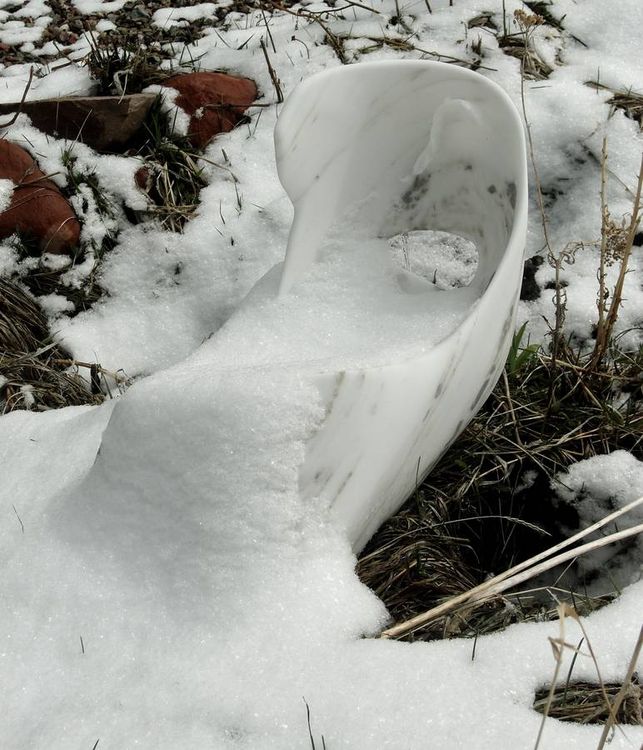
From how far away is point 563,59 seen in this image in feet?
8.10

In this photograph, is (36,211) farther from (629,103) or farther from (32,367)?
(629,103)

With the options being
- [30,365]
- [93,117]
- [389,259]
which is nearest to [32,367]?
[30,365]

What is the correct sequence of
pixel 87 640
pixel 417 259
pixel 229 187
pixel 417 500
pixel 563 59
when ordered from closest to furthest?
1. pixel 87 640
2. pixel 417 500
3. pixel 417 259
4. pixel 229 187
5. pixel 563 59

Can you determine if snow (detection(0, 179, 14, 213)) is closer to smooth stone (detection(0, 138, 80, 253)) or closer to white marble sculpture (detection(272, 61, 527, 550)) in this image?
smooth stone (detection(0, 138, 80, 253))

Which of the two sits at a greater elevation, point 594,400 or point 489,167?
point 489,167

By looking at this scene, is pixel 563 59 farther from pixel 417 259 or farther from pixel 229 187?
pixel 229 187

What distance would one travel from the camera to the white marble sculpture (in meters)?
1.26

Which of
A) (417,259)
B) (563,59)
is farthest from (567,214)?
(563,59)

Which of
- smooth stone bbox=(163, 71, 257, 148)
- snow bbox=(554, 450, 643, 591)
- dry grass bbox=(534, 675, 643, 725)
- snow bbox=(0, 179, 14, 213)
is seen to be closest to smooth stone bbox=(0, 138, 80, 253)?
snow bbox=(0, 179, 14, 213)

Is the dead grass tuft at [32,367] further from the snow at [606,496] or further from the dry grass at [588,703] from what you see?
the dry grass at [588,703]

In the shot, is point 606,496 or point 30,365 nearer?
point 606,496

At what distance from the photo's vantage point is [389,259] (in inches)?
66.8

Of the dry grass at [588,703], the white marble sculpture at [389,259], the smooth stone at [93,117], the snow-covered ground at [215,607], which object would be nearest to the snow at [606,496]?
the snow-covered ground at [215,607]

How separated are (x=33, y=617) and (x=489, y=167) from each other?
112 centimetres
